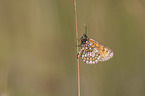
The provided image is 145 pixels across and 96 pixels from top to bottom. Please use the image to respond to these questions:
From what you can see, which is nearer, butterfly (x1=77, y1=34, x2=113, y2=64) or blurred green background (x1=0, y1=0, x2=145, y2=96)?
blurred green background (x1=0, y1=0, x2=145, y2=96)


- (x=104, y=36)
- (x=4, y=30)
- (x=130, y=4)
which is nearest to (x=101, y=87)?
(x=104, y=36)

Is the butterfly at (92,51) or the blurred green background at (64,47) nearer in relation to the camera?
the blurred green background at (64,47)

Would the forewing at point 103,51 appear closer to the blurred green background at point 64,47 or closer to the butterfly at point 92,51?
the butterfly at point 92,51

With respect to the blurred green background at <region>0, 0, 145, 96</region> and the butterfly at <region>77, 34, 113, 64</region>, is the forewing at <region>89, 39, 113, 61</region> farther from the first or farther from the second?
the blurred green background at <region>0, 0, 145, 96</region>

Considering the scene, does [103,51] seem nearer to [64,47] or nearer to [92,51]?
[92,51]

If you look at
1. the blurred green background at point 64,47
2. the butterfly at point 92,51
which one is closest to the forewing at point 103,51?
the butterfly at point 92,51

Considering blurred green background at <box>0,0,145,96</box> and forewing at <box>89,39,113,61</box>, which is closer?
blurred green background at <box>0,0,145,96</box>

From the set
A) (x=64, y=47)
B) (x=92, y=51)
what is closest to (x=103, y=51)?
(x=92, y=51)

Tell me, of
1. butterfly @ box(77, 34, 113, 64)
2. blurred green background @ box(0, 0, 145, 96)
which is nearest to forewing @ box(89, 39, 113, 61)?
butterfly @ box(77, 34, 113, 64)
